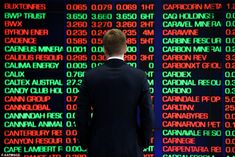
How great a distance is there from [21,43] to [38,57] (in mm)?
233

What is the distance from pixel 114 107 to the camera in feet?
8.47

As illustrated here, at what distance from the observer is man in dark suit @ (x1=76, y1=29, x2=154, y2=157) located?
259 centimetres

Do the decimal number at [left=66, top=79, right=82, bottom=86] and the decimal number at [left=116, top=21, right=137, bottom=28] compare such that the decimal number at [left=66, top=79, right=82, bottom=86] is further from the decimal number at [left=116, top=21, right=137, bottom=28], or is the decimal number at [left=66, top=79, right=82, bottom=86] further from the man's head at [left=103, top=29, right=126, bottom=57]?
the man's head at [left=103, top=29, right=126, bottom=57]

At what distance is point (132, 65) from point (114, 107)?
1.82m

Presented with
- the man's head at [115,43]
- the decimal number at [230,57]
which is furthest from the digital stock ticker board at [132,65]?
the man's head at [115,43]

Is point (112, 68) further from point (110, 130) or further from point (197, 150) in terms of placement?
point (197, 150)

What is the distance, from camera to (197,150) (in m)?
4.34

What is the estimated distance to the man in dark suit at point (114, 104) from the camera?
102 inches

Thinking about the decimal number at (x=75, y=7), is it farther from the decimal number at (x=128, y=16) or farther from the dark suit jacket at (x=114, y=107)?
the dark suit jacket at (x=114, y=107)

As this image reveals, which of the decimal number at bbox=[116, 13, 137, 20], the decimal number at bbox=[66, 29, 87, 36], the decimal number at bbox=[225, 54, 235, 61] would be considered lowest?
the decimal number at bbox=[225, 54, 235, 61]

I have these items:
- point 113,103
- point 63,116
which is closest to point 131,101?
point 113,103

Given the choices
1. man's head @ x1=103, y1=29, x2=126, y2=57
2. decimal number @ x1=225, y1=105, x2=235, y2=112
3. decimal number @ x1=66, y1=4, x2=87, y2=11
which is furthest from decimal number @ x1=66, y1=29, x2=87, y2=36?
man's head @ x1=103, y1=29, x2=126, y2=57

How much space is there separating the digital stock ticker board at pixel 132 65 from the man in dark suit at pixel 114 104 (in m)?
1.75

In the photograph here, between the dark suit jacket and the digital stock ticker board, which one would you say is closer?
the dark suit jacket
